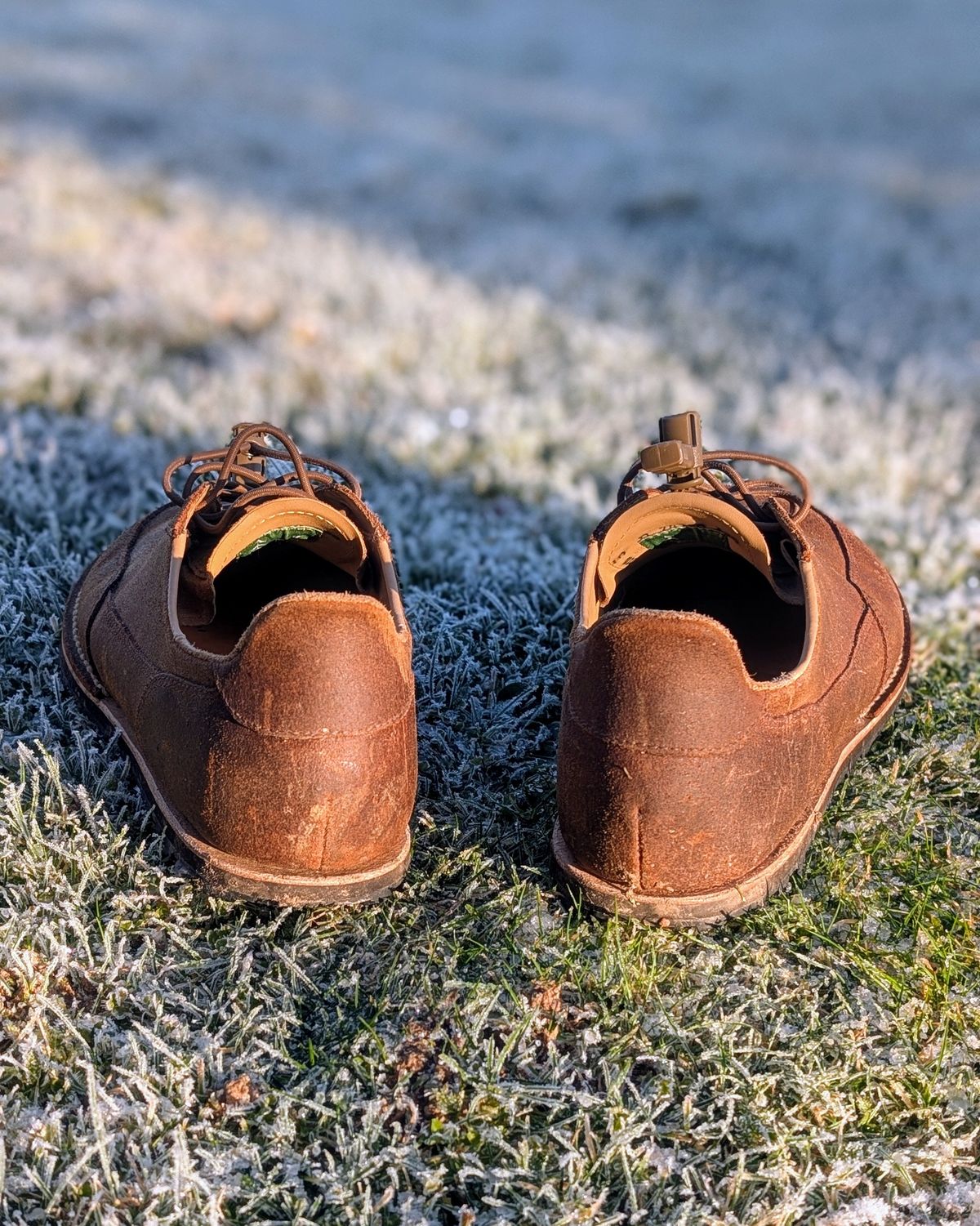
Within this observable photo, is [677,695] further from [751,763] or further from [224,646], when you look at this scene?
[224,646]

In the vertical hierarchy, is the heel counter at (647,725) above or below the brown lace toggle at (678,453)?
below

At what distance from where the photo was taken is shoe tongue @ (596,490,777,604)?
272 cm

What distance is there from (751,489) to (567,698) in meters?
0.80

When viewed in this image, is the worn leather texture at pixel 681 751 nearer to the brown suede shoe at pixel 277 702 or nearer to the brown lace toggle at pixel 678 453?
the brown lace toggle at pixel 678 453

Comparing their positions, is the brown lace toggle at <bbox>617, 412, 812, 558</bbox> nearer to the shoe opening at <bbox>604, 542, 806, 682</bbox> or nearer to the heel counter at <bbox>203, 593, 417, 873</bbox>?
the shoe opening at <bbox>604, 542, 806, 682</bbox>

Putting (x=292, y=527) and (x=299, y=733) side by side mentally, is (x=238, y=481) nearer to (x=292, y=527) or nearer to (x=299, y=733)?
(x=292, y=527)

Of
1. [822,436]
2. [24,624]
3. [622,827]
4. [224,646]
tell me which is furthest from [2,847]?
[822,436]

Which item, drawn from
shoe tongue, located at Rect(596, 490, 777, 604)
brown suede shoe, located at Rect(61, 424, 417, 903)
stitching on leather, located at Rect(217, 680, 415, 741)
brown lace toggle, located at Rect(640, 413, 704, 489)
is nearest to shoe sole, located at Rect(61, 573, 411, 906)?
brown suede shoe, located at Rect(61, 424, 417, 903)

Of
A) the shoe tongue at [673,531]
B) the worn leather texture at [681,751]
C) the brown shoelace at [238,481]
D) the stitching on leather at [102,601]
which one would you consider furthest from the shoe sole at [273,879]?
the shoe tongue at [673,531]

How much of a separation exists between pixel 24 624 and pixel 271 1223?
6.54ft

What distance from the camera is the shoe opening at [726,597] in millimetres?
3031

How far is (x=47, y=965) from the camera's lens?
2393 millimetres

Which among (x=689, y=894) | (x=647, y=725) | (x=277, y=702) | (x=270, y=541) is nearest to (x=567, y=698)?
(x=647, y=725)

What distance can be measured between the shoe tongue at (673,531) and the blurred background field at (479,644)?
0.60 metres
